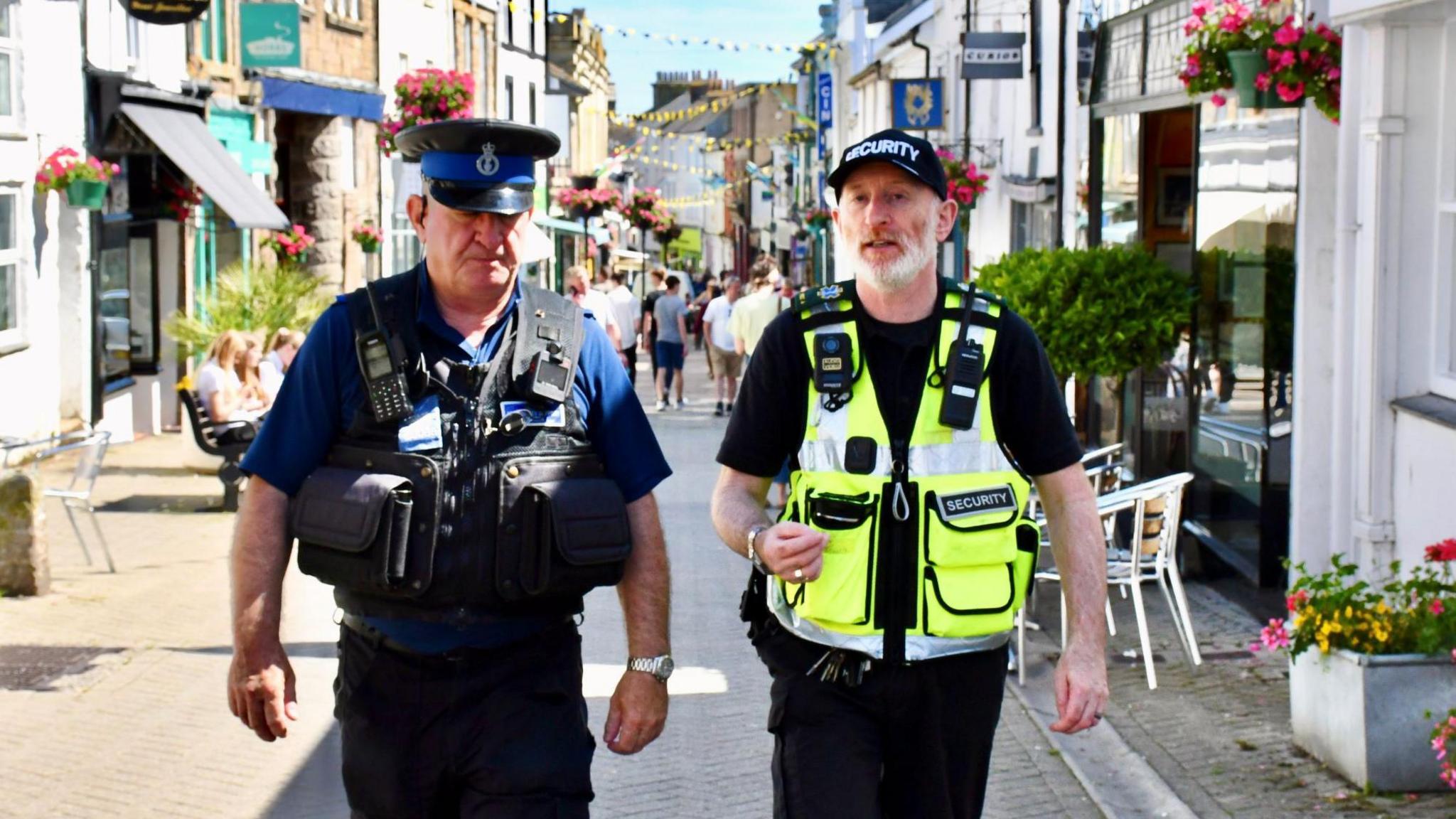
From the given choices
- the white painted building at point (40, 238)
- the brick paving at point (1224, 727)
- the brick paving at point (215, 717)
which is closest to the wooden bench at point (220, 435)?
the brick paving at point (215, 717)

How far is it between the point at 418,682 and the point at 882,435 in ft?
3.51

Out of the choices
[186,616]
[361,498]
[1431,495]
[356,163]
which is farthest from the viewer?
[356,163]

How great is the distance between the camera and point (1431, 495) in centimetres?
784

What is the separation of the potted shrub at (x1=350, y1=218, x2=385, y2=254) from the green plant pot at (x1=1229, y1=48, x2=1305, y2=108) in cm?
2084

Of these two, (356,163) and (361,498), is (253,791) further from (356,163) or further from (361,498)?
(356,163)

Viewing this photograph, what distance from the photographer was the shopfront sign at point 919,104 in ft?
92.6

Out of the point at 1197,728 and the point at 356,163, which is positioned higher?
the point at 356,163

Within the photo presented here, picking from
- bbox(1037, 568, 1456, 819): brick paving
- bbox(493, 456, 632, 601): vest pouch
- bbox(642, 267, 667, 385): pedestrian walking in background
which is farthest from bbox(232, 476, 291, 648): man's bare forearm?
bbox(642, 267, 667, 385): pedestrian walking in background

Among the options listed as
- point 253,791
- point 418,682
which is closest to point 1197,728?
point 253,791

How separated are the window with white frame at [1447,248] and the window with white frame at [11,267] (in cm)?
1249

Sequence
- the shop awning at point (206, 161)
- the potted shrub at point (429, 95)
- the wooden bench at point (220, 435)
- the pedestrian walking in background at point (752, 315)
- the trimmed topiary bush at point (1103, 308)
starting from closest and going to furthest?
the trimmed topiary bush at point (1103, 308)
the wooden bench at point (220, 435)
the pedestrian walking in background at point (752, 315)
the shop awning at point (206, 161)
the potted shrub at point (429, 95)

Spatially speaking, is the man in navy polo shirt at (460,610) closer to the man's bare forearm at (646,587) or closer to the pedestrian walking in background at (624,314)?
the man's bare forearm at (646,587)

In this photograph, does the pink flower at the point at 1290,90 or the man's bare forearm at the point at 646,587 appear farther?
the pink flower at the point at 1290,90

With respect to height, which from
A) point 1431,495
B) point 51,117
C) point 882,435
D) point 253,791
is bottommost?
point 253,791
